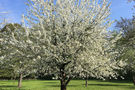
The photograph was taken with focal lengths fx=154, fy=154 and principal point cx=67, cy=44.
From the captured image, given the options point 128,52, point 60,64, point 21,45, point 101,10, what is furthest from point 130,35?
point 21,45

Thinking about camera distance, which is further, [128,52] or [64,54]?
[128,52]

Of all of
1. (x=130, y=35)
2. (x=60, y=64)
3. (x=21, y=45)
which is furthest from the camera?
(x=130, y=35)

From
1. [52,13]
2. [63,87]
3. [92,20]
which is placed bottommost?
[63,87]

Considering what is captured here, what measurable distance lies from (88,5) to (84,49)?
304 cm

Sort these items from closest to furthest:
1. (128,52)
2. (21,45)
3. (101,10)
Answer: (21,45) → (101,10) → (128,52)

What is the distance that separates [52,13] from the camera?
10211 millimetres

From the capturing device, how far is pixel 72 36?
930cm

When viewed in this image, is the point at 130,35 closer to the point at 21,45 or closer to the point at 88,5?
the point at 88,5

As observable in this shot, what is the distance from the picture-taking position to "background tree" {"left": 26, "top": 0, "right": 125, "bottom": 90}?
8797 mm

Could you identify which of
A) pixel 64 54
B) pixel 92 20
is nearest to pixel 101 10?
pixel 92 20

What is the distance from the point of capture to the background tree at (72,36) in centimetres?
880

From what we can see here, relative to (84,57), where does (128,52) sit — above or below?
above

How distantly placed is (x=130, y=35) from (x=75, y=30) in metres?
20.3

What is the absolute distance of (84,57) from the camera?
903cm
